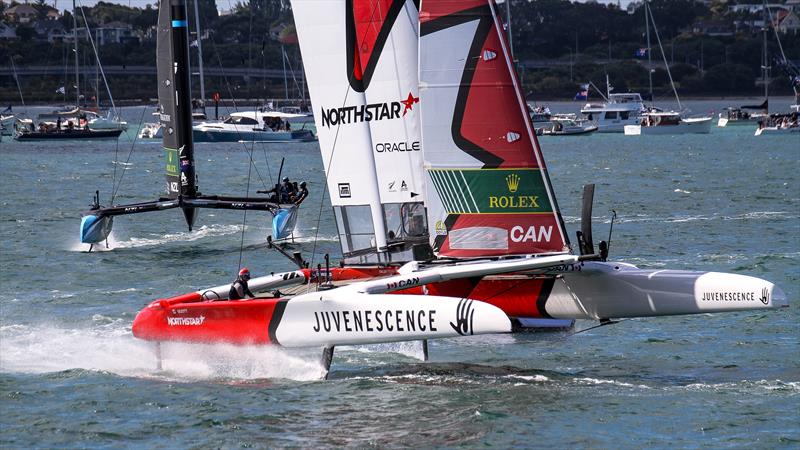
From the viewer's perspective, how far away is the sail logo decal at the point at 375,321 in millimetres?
14547

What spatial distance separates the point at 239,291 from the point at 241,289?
43mm

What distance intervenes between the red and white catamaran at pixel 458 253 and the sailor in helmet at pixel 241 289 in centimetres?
19

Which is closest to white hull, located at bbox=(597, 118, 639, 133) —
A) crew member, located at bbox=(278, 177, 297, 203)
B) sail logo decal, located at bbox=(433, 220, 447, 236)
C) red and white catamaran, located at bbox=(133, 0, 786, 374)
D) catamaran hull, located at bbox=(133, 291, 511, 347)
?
crew member, located at bbox=(278, 177, 297, 203)

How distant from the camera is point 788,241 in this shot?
2822cm

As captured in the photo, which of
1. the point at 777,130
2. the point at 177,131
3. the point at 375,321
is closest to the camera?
the point at 375,321

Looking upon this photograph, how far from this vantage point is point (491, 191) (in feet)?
52.1

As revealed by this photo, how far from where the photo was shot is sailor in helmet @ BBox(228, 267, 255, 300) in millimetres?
16469

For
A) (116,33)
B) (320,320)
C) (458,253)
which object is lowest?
(320,320)

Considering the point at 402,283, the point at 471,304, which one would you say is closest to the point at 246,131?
the point at 402,283

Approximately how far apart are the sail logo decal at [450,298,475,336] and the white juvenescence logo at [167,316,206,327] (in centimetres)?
347

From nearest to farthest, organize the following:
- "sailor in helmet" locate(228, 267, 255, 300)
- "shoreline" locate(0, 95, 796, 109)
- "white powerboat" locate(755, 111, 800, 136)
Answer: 1. "sailor in helmet" locate(228, 267, 255, 300)
2. "white powerboat" locate(755, 111, 800, 136)
3. "shoreline" locate(0, 95, 796, 109)

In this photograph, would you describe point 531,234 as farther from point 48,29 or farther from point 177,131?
point 48,29

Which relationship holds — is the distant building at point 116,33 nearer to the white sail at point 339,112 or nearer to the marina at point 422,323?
the white sail at point 339,112

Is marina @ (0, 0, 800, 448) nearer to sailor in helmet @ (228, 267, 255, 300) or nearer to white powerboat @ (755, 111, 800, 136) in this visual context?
sailor in helmet @ (228, 267, 255, 300)
